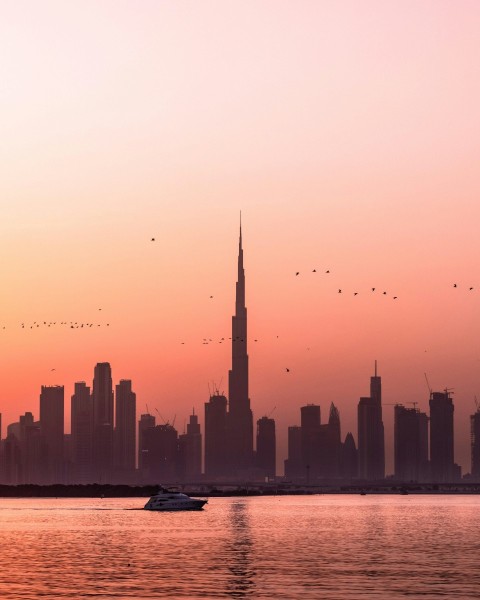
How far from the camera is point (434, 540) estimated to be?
607ft

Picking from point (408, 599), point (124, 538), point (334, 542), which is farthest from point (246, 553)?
point (408, 599)

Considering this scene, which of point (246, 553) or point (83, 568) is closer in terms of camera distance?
point (83, 568)

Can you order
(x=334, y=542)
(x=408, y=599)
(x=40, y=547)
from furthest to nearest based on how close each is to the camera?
(x=334, y=542)
(x=40, y=547)
(x=408, y=599)

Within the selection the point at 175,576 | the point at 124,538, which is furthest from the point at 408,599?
the point at 124,538

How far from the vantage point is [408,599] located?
334 feet

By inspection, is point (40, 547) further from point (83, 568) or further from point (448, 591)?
point (448, 591)

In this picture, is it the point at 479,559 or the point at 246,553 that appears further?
the point at 246,553

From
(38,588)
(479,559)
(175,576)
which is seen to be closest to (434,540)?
(479,559)

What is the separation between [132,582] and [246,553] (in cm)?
4176

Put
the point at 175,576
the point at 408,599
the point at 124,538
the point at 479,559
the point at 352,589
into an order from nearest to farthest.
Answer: the point at 408,599 → the point at 352,589 → the point at 175,576 → the point at 479,559 → the point at 124,538

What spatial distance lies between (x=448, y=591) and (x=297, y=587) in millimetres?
13717

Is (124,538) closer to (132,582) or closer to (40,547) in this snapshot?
(40,547)

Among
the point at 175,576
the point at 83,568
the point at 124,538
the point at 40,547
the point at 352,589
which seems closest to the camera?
the point at 352,589

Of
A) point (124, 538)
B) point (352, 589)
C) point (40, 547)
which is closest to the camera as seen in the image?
point (352, 589)
